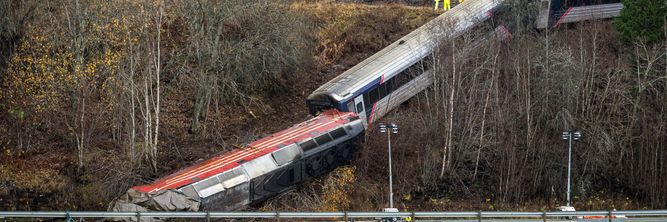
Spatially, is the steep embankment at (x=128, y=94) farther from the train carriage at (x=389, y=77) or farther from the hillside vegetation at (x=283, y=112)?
the train carriage at (x=389, y=77)

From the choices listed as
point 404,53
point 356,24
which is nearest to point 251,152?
point 404,53

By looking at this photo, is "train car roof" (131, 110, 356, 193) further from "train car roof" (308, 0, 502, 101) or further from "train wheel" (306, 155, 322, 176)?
"train car roof" (308, 0, 502, 101)

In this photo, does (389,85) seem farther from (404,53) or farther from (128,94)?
(128,94)

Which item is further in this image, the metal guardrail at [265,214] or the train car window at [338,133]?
the train car window at [338,133]

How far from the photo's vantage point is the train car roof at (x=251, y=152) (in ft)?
95.7

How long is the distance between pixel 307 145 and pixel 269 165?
1.87 metres

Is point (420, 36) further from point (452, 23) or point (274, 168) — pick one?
point (274, 168)

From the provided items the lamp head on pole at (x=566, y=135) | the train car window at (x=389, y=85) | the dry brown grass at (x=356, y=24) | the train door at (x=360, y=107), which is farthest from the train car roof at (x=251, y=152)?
the dry brown grass at (x=356, y=24)

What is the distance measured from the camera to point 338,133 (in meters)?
33.2

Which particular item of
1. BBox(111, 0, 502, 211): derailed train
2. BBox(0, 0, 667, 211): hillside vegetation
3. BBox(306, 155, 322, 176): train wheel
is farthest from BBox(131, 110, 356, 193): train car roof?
BBox(0, 0, 667, 211): hillside vegetation

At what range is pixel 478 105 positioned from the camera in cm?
3653

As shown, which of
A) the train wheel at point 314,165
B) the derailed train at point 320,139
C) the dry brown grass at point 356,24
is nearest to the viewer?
the derailed train at point 320,139

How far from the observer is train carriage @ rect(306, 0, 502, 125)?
35.1 metres

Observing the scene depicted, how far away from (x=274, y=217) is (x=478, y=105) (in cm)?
1196
